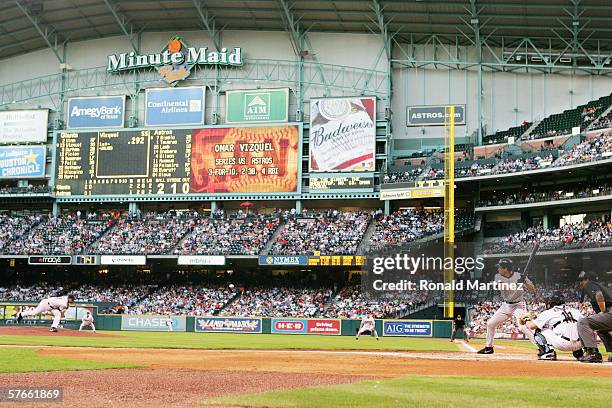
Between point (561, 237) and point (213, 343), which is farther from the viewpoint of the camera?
point (561, 237)

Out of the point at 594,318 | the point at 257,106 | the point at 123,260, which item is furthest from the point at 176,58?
the point at 594,318

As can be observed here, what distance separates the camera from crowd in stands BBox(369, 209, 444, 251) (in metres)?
54.5

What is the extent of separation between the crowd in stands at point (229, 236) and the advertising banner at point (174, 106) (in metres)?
7.55

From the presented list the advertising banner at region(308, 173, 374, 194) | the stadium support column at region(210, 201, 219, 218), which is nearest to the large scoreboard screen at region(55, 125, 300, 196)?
the advertising banner at region(308, 173, 374, 194)

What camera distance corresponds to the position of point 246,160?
58.7 m

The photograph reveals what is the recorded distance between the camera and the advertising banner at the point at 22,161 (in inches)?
2469

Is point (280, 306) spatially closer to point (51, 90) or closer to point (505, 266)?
point (51, 90)

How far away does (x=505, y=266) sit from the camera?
1872 centimetres

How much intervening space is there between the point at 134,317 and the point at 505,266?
34.4m

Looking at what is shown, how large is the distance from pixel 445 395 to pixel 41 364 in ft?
32.9

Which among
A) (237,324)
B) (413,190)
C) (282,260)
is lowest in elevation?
(237,324)

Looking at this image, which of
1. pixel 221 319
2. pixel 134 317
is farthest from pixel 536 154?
pixel 134 317

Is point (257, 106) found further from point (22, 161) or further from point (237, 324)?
point (22, 161)

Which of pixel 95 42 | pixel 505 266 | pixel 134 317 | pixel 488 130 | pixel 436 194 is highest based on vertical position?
pixel 95 42
